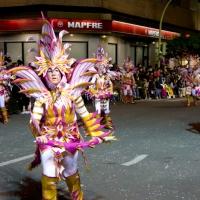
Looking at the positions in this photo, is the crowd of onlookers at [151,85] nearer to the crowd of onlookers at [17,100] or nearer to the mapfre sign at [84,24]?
the mapfre sign at [84,24]

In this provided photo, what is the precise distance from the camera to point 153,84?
78.4 ft

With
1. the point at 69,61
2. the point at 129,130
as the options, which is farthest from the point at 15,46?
the point at 69,61

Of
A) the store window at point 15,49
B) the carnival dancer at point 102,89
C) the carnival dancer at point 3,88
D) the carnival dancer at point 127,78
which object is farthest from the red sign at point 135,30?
the carnival dancer at point 102,89

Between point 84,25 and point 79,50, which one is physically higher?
point 84,25

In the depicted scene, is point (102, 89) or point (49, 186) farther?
point (102, 89)

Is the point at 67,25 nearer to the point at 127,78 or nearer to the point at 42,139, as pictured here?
the point at 127,78

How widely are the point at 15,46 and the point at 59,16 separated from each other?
3908mm

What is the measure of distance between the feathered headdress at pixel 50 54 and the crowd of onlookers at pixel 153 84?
54.7 ft

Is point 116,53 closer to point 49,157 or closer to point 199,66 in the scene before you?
point 199,66

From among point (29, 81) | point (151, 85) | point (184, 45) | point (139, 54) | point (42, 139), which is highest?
point (184, 45)

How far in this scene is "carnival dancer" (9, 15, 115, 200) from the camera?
4.66m

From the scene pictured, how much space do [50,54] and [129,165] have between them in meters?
3.32

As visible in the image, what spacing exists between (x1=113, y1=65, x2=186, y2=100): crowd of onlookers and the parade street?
10.7 meters

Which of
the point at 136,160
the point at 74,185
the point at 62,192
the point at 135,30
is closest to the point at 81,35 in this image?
the point at 135,30
